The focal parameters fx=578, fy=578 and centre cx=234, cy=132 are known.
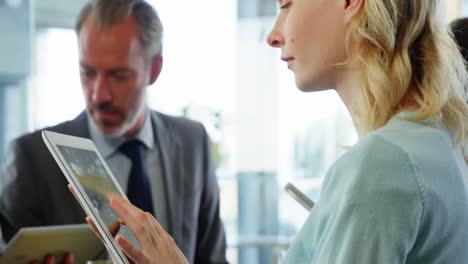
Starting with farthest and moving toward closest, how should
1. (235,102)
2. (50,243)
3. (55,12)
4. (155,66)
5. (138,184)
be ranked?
(235,102)
(55,12)
(155,66)
(138,184)
(50,243)

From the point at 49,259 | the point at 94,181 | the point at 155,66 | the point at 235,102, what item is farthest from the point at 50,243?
the point at 235,102

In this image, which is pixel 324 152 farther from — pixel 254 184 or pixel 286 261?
pixel 286 261

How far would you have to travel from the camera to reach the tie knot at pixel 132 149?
166cm

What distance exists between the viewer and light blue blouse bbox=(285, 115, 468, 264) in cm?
69

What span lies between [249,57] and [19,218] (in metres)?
2.18

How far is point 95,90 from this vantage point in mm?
1654

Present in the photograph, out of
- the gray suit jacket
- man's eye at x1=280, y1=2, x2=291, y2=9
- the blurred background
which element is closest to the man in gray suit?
the gray suit jacket

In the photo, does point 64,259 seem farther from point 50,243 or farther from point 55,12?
point 55,12

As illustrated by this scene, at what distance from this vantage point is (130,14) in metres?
1.68

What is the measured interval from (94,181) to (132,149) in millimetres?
721

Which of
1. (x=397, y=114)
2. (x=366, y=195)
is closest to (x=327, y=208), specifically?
(x=366, y=195)

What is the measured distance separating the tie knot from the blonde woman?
2.53ft

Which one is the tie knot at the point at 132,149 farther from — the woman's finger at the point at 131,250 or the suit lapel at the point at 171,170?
the woman's finger at the point at 131,250

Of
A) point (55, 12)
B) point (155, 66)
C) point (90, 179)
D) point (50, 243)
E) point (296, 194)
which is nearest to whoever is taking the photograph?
point (90, 179)
